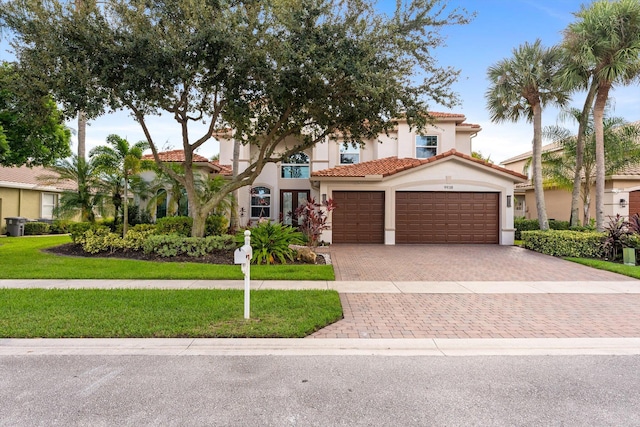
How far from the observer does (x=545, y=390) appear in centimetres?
362

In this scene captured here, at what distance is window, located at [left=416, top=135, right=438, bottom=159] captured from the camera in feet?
67.3

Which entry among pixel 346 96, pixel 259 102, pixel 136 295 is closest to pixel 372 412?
pixel 136 295

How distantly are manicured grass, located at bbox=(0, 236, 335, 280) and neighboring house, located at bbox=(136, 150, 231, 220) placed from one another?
4260mm

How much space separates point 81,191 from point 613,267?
1880 cm

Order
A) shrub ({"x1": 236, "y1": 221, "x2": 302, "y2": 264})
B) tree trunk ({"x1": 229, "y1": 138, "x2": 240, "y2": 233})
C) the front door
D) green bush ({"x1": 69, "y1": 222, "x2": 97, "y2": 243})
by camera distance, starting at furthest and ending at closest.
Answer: the front door, tree trunk ({"x1": 229, "y1": 138, "x2": 240, "y2": 233}), green bush ({"x1": 69, "y1": 222, "x2": 97, "y2": 243}), shrub ({"x1": 236, "y1": 221, "x2": 302, "y2": 264})

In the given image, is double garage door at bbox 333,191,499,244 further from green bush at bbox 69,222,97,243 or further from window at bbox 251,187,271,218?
green bush at bbox 69,222,97,243

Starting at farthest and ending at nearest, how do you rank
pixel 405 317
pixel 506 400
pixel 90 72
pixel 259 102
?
1. pixel 259 102
2. pixel 90 72
3. pixel 405 317
4. pixel 506 400

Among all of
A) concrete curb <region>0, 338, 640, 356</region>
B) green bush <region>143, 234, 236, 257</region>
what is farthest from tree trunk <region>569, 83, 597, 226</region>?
green bush <region>143, 234, 236, 257</region>

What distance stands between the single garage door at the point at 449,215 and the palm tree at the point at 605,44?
4283mm

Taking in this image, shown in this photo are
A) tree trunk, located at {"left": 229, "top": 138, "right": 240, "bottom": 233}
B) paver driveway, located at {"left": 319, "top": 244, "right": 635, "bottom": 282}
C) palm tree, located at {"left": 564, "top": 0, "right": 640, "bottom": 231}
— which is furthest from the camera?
tree trunk, located at {"left": 229, "top": 138, "right": 240, "bottom": 233}

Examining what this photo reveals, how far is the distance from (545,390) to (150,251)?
11.4 m

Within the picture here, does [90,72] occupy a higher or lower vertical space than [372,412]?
higher

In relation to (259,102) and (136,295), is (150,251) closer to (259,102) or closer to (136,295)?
(136,295)

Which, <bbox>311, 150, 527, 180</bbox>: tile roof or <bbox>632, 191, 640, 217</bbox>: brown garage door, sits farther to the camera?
<bbox>632, 191, 640, 217</bbox>: brown garage door
